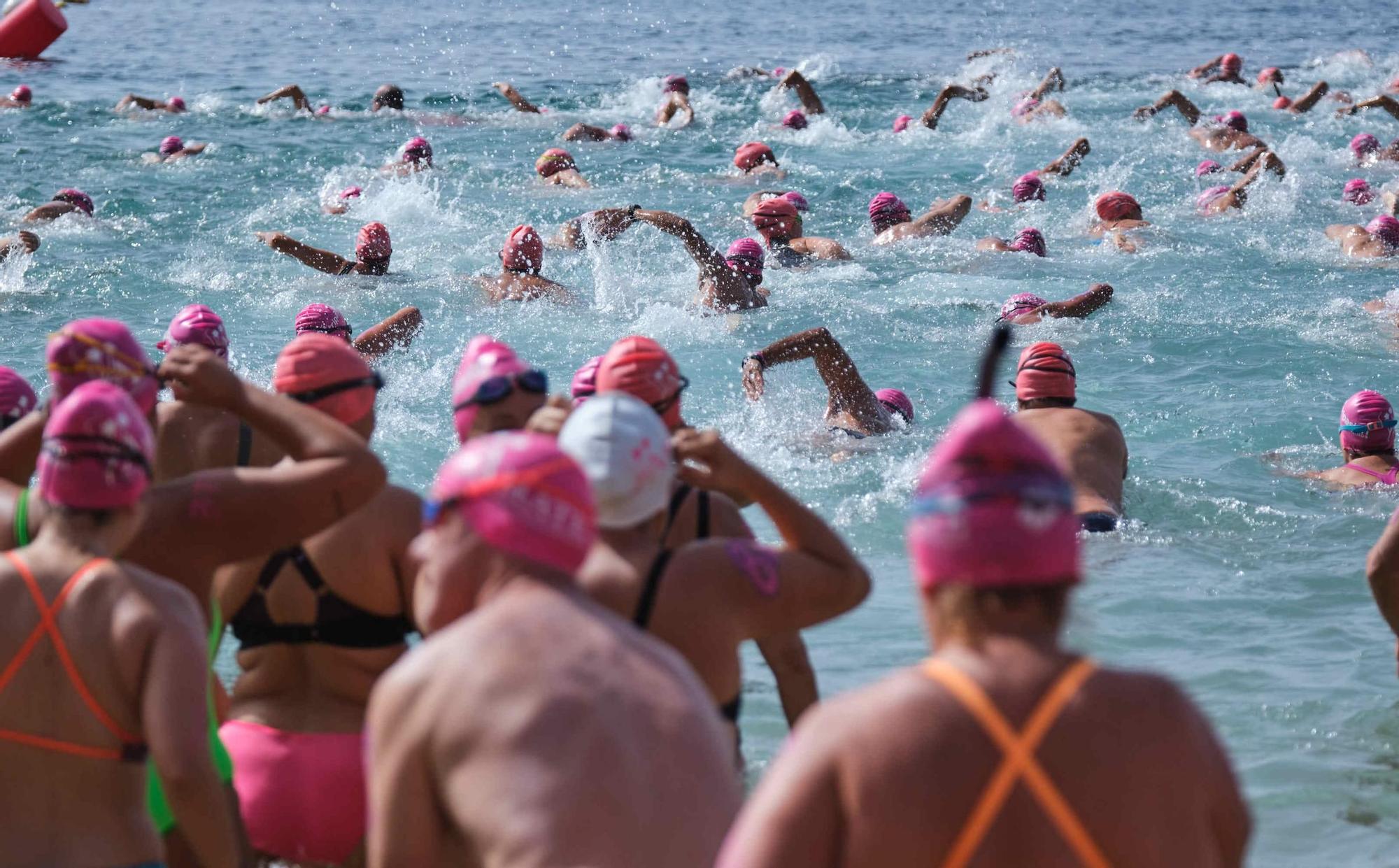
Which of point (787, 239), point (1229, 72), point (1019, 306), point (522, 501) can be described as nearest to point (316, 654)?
point (522, 501)

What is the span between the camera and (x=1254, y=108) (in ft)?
96.0

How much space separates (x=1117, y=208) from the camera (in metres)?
18.7

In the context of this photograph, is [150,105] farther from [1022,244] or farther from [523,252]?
[1022,244]

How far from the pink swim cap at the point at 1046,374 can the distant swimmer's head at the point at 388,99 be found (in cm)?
2107

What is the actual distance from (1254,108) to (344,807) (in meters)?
28.2

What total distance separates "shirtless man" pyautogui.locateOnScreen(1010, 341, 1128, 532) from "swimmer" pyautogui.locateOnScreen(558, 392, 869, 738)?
16.7 ft

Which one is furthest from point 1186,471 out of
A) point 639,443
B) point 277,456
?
→ point 639,443

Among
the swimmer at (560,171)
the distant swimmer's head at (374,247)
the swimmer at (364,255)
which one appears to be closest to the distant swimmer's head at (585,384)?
the swimmer at (364,255)

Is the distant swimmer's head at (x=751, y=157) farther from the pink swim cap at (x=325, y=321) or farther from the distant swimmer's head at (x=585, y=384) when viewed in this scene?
the distant swimmer's head at (x=585, y=384)

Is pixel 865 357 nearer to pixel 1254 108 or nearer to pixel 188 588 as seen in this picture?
pixel 188 588

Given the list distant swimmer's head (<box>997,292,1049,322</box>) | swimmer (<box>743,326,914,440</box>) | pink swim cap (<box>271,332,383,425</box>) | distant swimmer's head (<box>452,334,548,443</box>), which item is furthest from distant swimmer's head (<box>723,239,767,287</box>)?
distant swimmer's head (<box>452,334,548,443</box>)

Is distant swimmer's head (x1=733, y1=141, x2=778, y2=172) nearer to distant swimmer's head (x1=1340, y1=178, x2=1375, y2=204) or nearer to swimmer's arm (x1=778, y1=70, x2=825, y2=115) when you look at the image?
swimmer's arm (x1=778, y1=70, x2=825, y2=115)

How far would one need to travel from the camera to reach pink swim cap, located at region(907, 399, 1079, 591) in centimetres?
241

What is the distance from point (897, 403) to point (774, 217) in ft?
16.1
